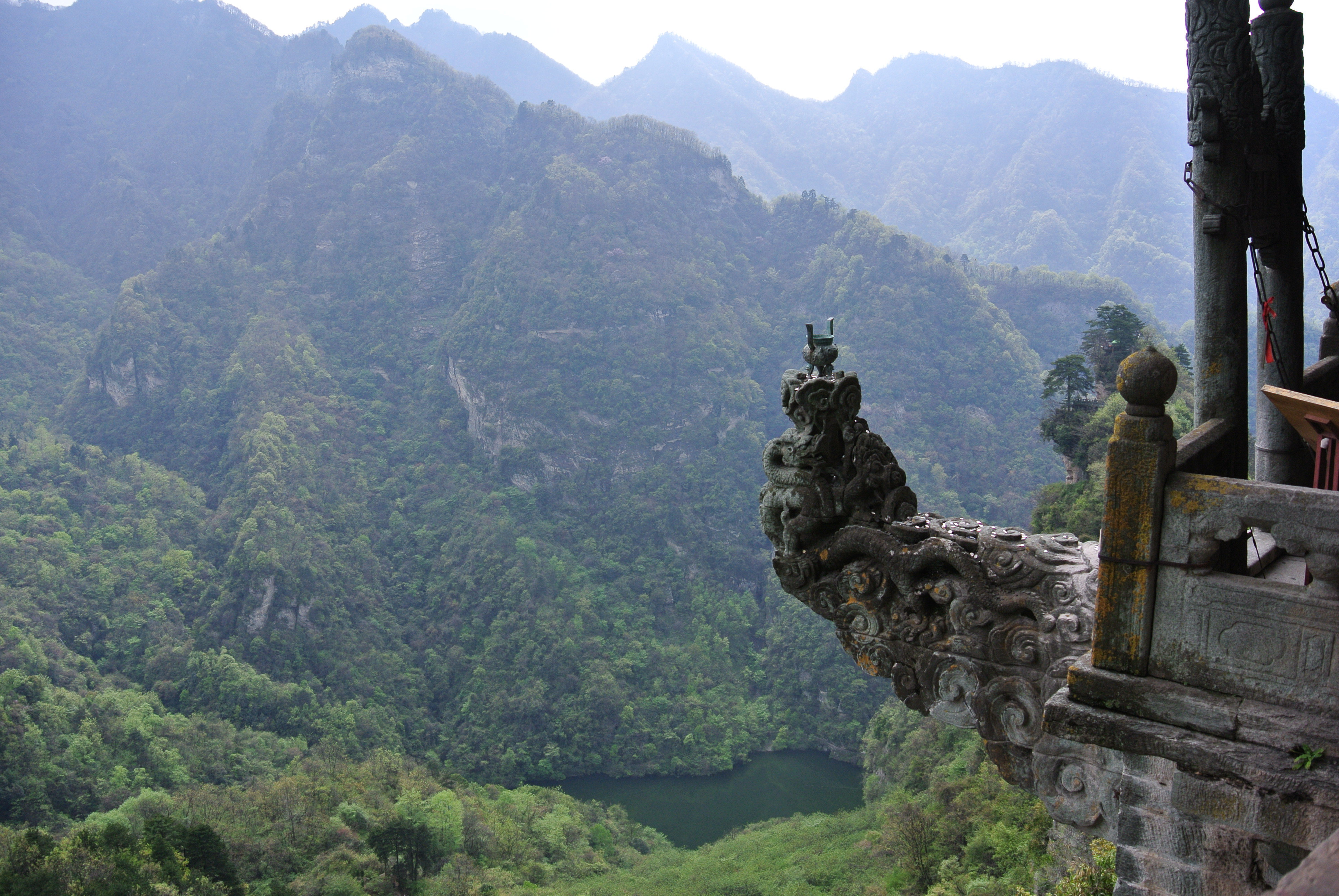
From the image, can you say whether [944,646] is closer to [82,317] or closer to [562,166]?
[562,166]

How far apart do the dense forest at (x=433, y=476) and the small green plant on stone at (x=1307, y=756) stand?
581cm

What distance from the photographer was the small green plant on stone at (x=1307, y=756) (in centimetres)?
349

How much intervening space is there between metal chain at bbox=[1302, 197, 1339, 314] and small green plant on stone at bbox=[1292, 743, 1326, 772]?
3019 mm

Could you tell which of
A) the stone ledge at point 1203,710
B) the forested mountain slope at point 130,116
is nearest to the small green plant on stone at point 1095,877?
the stone ledge at point 1203,710

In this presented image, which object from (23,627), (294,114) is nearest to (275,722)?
(23,627)

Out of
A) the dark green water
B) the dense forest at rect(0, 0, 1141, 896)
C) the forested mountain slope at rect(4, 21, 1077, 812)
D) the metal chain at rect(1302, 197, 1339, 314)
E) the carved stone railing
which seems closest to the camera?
the carved stone railing

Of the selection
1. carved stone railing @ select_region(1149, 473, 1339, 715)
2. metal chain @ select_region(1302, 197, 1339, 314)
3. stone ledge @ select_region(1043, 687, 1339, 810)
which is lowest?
stone ledge @ select_region(1043, 687, 1339, 810)

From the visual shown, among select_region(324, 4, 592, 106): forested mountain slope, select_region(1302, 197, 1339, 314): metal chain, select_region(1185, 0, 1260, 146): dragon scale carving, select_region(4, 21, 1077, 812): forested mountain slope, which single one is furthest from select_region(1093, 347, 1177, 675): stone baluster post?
select_region(324, 4, 592, 106): forested mountain slope

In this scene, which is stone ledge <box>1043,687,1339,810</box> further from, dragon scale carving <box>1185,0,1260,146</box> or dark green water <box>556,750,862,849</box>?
dark green water <box>556,750,862,849</box>

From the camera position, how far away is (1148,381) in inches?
144

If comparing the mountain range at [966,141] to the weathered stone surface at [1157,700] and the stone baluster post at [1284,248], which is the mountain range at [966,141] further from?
the weathered stone surface at [1157,700]

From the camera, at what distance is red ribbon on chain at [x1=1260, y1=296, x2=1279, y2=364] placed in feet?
16.7

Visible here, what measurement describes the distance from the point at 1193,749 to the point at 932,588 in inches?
108

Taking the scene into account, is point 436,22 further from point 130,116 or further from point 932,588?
point 932,588
